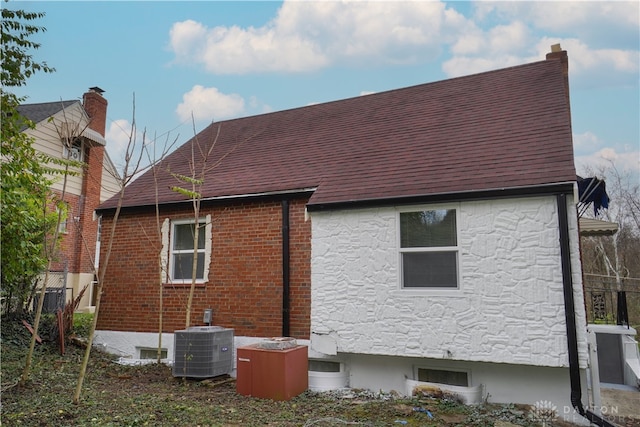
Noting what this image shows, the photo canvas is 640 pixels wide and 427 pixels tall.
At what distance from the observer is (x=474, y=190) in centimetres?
655

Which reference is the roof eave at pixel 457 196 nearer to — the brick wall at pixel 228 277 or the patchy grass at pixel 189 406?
the brick wall at pixel 228 277

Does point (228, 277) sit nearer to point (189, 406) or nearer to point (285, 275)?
Result: point (285, 275)

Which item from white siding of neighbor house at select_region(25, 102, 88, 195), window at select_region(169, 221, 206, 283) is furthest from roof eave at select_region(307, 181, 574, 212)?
white siding of neighbor house at select_region(25, 102, 88, 195)

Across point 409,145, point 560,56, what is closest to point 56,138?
point 409,145

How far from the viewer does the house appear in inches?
245

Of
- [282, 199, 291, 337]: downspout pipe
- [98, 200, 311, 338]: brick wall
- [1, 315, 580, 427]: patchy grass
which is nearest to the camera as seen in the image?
[1, 315, 580, 427]: patchy grass

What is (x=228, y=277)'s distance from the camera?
873 centimetres

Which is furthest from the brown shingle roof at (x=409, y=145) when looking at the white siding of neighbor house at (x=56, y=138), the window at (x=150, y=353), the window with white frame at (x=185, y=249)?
the white siding of neighbor house at (x=56, y=138)

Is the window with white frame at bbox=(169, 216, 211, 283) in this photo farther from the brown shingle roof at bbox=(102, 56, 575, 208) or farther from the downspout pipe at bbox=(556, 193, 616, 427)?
the downspout pipe at bbox=(556, 193, 616, 427)

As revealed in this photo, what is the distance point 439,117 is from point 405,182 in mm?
2632

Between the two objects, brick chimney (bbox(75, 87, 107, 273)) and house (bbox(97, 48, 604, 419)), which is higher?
brick chimney (bbox(75, 87, 107, 273))

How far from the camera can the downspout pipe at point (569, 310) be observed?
19.0 feet

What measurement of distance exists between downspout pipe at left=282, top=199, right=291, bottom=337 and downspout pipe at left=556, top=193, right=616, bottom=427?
174 inches

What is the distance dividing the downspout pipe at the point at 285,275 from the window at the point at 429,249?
2.16 meters
